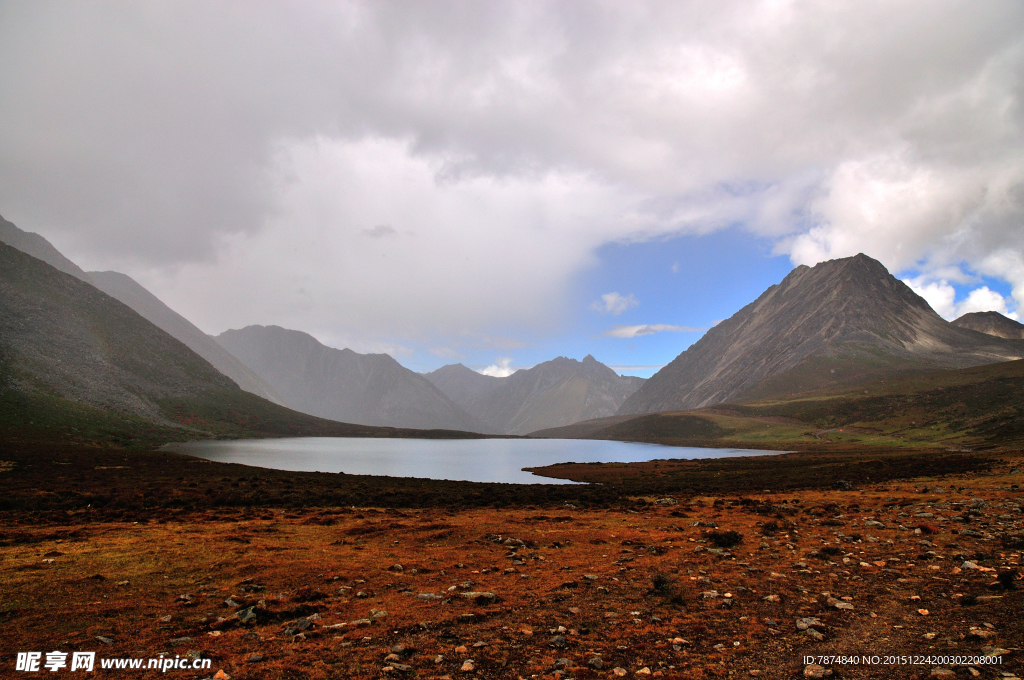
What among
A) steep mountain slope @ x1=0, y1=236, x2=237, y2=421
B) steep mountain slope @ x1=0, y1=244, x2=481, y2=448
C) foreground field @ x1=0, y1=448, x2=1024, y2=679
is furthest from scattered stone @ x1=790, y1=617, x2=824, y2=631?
steep mountain slope @ x1=0, y1=236, x2=237, y2=421

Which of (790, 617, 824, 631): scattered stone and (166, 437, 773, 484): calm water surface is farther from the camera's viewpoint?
(166, 437, 773, 484): calm water surface

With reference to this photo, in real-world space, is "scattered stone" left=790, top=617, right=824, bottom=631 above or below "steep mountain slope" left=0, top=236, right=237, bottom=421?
below

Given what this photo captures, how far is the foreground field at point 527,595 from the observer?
10.3 metres

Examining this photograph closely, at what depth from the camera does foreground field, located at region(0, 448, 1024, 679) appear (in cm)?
1028

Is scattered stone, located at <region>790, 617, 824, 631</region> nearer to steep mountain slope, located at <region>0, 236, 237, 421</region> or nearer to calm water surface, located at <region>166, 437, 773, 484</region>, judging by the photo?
calm water surface, located at <region>166, 437, 773, 484</region>

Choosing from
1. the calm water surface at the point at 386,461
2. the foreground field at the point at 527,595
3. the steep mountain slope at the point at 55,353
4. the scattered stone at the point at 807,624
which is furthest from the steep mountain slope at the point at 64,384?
the scattered stone at the point at 807,624

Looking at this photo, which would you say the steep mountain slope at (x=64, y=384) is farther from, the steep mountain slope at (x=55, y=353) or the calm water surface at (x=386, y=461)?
the calm water surface at (x=386, y=461)

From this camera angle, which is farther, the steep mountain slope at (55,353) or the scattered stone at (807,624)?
the steep mountain slope at (55,353)

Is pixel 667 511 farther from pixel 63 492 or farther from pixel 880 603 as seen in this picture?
pixel 63 492

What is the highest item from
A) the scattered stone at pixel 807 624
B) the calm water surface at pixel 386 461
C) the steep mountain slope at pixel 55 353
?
the steep mountain slope at pixel 55 353

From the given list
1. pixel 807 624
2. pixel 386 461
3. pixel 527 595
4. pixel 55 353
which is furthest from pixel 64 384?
pixel 807 624

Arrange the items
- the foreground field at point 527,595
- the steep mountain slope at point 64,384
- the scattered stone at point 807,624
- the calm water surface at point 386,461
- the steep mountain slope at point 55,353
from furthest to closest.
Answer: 1. the steep mountain slope at point 55,353
2. the steep mountain slope at point 64,384
3. the calm water surface at point 386,461
4. the scattered stone at point 807,624
5. the foreground field at point 527,595

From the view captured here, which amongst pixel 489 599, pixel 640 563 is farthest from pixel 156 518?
pixel 640 563

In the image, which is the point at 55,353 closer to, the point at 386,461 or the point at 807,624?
the point at 386,461
